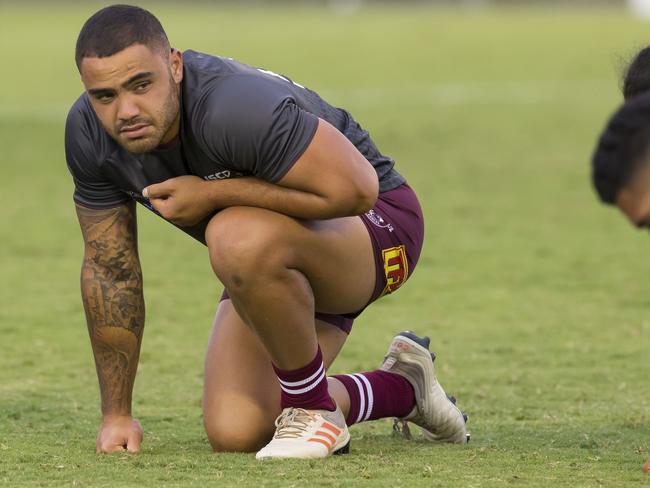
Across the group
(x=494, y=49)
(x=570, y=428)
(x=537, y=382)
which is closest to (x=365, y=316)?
(x=537, y=382)

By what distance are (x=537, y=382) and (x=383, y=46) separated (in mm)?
23214

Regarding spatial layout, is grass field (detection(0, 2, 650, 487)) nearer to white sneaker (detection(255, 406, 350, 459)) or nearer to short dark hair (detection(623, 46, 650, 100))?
white sneaker (detection(255, 406, 350, 459))

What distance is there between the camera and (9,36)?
1236 inches

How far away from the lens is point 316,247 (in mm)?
4922

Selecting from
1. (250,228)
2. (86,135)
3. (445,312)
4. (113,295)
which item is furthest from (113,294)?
(445,312)

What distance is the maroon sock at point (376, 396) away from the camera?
533cm

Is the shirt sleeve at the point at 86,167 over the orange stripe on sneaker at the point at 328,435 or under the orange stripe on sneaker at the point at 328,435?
over

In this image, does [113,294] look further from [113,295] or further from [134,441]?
[134,441]

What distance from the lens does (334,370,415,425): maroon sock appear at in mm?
5332

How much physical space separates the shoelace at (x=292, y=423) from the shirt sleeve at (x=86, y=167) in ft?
3.41

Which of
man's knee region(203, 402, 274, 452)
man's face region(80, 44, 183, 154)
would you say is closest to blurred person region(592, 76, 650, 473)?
man's face region(80, 44, 183, 154)

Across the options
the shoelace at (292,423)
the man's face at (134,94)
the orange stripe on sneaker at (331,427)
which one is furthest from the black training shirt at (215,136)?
the orange stripe on sneaker at (331,427)

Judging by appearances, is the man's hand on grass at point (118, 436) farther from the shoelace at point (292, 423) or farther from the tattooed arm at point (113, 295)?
the shoelace at point (292, 423)

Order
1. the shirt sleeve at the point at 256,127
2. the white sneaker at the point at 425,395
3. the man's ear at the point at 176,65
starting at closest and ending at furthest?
1. the shirt sleeve at the point at 256,127
2. the man's ear at the point at 176,65
3. the white sneaker at the point at 425,395
